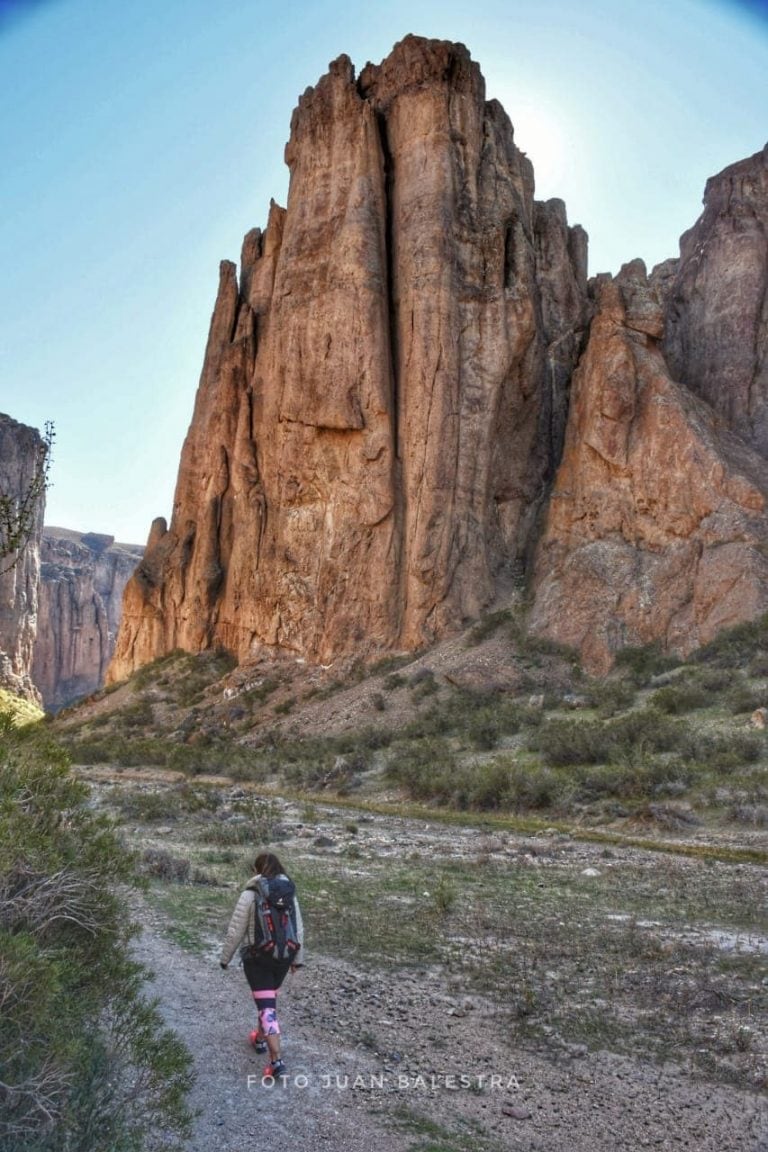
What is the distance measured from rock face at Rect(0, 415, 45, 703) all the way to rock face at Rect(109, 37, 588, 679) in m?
35.1

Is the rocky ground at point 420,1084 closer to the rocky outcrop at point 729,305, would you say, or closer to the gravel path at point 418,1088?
the gravel path at point 418,1088

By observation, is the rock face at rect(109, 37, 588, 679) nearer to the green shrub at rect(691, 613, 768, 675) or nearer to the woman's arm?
the green shrub at rect(691, 613, 768, 675)

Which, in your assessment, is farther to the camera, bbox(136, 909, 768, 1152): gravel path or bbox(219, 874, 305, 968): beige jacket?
bbox(219, 874, 305, 968): beige jacket

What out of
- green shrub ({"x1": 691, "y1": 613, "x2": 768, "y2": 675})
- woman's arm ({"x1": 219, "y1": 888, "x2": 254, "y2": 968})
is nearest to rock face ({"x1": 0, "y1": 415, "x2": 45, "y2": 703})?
green shrub ({"x1": 691, "y1": 613, "x2": 768, "y2": 675})

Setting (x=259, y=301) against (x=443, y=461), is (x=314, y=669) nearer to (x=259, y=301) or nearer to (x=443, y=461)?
(x=443, y=461)

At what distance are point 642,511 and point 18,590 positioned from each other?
56.9 meters

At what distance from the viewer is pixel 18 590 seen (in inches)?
2894

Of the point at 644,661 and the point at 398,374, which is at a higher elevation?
the point at 398,374

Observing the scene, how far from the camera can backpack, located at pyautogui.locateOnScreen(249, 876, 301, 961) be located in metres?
5.91

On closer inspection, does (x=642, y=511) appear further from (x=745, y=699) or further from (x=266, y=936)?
(x=266, y=936)

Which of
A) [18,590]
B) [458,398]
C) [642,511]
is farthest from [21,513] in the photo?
[18,590]

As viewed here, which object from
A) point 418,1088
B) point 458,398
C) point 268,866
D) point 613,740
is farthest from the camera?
point 458,398

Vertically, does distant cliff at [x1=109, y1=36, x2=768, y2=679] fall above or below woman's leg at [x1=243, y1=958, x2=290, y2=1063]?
above

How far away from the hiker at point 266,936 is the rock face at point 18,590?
216 feet
